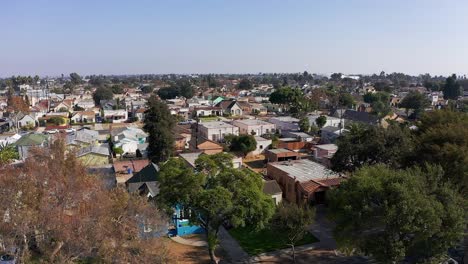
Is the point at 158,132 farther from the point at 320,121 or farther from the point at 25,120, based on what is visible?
the point at 25,120

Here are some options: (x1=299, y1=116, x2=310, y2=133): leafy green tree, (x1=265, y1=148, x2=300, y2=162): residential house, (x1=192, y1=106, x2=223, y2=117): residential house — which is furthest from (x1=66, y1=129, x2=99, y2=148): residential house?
(x1=192, y1=106, x2=223, y2=117): residential house

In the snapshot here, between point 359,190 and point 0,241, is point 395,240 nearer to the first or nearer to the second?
point 359,190

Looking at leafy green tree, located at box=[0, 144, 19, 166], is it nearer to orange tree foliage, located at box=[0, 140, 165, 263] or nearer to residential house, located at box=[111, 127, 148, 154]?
residential house, located at box=[111, 127, 148, 154]

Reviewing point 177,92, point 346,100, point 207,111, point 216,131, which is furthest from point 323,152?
point 177,92

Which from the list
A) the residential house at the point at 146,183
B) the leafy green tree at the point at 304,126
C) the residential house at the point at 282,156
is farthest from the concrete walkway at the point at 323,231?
the leafy green tree at the point at 304,126

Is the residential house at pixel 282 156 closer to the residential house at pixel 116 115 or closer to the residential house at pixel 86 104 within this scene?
the residential house at pixel 116 115

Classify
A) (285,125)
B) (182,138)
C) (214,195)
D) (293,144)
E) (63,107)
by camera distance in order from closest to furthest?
(214,195)
(293,144)
(182,138)
(285,125)
(63,107)

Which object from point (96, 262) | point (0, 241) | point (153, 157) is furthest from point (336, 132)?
point (0, 241)
